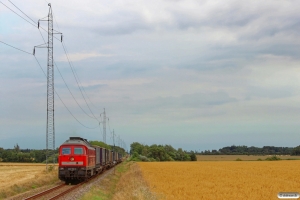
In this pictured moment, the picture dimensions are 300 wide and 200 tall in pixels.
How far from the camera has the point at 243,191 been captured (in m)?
25.7

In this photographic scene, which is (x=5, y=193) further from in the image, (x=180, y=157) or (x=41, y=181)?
(x=180, y=157)

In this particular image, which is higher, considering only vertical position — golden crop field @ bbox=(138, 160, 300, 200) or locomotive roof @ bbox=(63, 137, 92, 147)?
locomotive roof @ bbox=(63, 137, 92, 147)

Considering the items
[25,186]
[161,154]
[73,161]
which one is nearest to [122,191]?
[73,161]

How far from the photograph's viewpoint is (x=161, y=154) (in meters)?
162

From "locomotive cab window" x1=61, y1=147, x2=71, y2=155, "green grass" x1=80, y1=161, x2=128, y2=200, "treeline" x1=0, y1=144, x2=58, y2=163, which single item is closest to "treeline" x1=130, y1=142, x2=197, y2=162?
"treeline" x1=0, y1=144, x2=58, y2=163

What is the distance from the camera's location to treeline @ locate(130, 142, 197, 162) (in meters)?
153

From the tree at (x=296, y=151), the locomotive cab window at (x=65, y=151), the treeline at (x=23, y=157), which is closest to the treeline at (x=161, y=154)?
the treeline at (x=23, y=157)

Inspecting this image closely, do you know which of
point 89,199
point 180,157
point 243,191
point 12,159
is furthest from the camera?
point 180,157

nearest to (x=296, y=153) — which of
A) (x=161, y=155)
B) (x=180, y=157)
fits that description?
(x=180, y=157)

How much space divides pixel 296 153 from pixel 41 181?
6258 inches

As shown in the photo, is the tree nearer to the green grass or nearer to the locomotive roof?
the green grass

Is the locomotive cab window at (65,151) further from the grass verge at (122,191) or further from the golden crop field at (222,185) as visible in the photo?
the golden crop field at (222,185)

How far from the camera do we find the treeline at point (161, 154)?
153325 mm

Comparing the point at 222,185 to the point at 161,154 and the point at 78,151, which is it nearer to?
the point at 78,151
